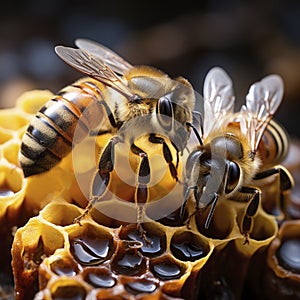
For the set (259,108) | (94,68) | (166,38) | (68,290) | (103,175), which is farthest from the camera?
(166,38)

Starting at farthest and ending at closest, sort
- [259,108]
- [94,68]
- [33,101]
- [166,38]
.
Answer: [166,38]
[33,101]
[259,108]
[94,68]

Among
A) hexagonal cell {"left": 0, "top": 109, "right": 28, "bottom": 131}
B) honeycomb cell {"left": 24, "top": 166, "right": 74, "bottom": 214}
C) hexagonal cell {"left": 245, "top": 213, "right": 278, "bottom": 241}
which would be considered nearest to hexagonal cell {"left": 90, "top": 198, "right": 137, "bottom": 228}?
honeycomb cell {"left": 24, "top": 166, "right": 74, "bottom": 214}

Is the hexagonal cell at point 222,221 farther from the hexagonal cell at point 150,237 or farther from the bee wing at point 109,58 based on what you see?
the bee wing at point 109,58

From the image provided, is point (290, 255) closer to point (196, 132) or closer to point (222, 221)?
point (222, 221)

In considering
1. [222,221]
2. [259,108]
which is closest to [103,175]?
[222,221]

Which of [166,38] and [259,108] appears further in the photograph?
[166,38]

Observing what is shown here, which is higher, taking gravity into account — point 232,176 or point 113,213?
point 232,176

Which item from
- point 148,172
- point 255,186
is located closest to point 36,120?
point 148,172
